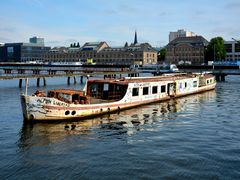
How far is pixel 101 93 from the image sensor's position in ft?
153

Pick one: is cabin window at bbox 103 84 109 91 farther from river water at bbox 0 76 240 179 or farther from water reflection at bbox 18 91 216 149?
river water at bbox 0 76 240 179

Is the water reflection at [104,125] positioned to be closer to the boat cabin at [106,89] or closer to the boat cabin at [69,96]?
the boat cabin at [69,96]

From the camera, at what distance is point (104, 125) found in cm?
3544

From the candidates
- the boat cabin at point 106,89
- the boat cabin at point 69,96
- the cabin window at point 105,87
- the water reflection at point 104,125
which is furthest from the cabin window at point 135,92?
the boat cabin at point 69,96

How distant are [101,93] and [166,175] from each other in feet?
89.4

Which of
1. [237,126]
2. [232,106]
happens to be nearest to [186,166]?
[237,126]

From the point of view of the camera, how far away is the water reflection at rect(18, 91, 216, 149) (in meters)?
30.0

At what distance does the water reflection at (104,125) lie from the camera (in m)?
30.0

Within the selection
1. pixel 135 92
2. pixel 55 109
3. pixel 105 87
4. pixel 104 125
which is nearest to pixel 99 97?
pixel 105 87

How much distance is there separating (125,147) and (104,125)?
29.6 ft

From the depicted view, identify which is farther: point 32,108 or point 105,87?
point 105,87

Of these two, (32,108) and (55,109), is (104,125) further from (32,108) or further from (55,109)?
(32,108)

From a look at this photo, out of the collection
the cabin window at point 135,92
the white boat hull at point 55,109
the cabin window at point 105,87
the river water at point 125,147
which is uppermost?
the cabin window at point 105,87

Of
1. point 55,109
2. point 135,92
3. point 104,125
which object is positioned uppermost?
point 135,92
